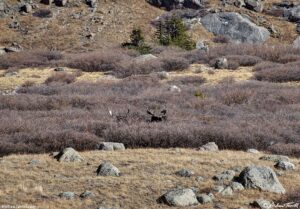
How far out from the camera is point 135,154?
45.1ft

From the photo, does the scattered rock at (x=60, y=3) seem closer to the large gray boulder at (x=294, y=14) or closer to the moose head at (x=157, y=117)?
the large gray boulder at (x=294, y=14)

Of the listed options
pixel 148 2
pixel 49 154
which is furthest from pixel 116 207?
pixel 148 2

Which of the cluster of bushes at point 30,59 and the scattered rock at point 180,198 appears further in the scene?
the cluster of bushes at point 30,59

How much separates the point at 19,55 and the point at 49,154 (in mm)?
30855

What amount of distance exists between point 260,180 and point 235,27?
168 ft

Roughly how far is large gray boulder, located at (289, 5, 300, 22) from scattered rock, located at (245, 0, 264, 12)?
414 centimetres

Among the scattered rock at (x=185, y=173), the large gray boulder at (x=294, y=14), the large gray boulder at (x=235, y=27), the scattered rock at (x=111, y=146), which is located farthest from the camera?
the large gray boulder at (x=294, y=14)

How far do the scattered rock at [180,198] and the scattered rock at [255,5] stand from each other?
58746mm

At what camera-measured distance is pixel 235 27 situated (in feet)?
195

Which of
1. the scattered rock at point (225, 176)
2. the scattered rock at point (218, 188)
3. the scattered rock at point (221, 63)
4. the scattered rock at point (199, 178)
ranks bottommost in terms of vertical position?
Result: the scattered rock at point (221, 63)

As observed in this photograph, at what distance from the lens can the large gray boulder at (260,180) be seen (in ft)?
33.2

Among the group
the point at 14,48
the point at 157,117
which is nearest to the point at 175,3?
the point at 14,48

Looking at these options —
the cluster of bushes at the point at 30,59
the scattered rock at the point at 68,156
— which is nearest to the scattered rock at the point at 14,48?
the cluster of bushes at the point at 30,59

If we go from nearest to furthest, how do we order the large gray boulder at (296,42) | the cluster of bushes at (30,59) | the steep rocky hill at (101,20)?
the cluster of bushes at (30,59)
the steep rocky hill at (101,20)
the large gray boulder at (296,42)
